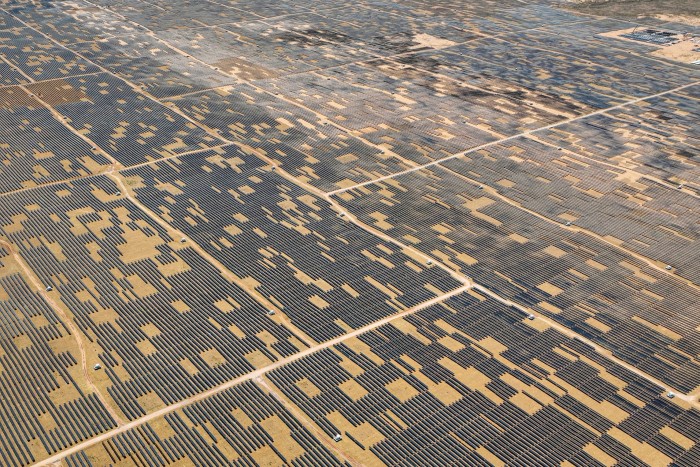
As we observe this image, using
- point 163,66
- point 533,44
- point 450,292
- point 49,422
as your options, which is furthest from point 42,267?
point 533,44

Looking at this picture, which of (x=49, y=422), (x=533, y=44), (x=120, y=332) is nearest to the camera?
(x=49, y=422)

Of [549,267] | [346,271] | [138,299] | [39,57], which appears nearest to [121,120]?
[39,57]

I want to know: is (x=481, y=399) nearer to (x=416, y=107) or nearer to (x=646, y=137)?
(x=646, y=137)

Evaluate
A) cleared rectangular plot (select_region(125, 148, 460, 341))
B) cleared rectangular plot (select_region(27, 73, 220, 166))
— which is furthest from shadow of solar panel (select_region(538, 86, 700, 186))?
cleared rectangular plot (select_region(27, 73, 220, 166))

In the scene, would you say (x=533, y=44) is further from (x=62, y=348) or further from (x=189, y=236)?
(x=62, y=348)

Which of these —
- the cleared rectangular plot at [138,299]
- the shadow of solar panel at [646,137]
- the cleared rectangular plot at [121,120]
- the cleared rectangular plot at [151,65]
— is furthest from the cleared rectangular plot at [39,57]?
the shadow of solar panel at [646,137]
